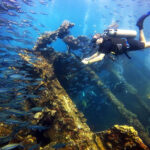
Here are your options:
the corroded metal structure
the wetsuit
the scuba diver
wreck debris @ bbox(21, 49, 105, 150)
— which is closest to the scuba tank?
the scuba diver

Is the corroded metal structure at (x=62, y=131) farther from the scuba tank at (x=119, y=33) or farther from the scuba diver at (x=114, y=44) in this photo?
the scuba tank at (x=119, y=33)

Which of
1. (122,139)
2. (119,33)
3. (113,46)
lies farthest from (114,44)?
(122,139)

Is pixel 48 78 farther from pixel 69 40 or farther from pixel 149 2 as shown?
pixel 149 2

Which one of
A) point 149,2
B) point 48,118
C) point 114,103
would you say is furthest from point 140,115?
point 149,2

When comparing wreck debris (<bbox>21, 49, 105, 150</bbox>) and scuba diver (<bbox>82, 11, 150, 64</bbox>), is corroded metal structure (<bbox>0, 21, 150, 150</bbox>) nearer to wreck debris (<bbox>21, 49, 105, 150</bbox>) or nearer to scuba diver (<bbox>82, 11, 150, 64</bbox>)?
wreck debris (<bbox>21, 49, 105, 150</bbox>)

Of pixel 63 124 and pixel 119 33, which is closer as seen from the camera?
pixel 63 124

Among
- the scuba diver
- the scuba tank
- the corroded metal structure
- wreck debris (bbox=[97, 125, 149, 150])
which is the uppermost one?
the scuba tank

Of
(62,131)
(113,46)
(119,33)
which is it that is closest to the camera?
(113,46)

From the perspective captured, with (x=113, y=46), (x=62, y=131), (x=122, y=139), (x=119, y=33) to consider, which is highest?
(x=119, y=33)

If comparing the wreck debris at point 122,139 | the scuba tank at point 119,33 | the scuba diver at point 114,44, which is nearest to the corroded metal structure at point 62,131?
the wreck debris at point 122,139

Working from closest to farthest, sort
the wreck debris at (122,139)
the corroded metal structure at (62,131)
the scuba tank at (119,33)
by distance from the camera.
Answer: the wreck debris at (122,139) < the corroded metal structure at (62,131) < the scuba tank at (119,33)

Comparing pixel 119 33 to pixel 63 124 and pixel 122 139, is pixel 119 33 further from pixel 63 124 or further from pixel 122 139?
pixel 63 124

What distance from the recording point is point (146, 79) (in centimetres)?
2080

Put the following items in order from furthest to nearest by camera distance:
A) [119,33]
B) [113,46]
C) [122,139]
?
[119,33] → [113,46] → [122,139]
